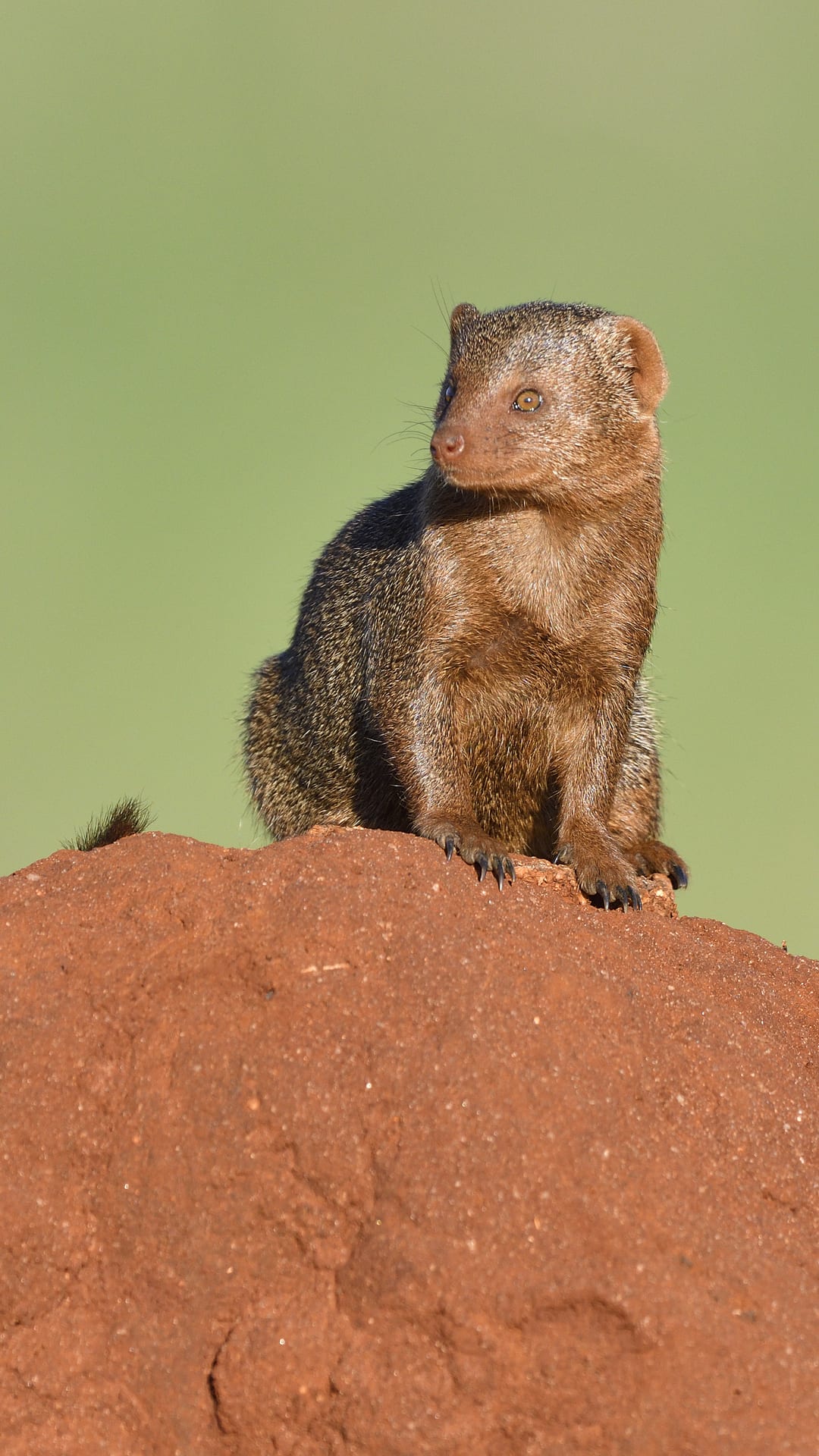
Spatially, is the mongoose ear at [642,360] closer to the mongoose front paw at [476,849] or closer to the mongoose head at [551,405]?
the mongoose head at [551,405]

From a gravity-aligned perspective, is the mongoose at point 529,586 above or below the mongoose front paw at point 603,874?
above

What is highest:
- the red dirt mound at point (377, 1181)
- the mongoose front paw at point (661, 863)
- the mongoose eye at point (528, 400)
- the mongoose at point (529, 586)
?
the mongoose eye at point (528, 400)

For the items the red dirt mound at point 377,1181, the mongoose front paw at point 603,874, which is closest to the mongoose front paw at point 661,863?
the mongoose front paw at point 603,874

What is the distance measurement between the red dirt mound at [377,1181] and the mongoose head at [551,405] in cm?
186

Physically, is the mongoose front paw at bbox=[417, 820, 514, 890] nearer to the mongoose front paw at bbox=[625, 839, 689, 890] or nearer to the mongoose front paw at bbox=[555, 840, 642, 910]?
the mongoose front paw at bbox=[555, 840, 642, 910]

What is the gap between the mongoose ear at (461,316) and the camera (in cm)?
610

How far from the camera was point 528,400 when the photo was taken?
18.4 feet

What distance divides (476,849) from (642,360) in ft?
7.92

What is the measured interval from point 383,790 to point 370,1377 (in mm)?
3422

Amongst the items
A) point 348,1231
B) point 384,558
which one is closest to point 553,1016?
point 348,1231

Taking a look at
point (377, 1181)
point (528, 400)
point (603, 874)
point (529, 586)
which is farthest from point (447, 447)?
point (377, 1181)

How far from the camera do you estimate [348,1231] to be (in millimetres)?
3467

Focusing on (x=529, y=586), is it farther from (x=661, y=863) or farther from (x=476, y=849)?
(x=661, y=863)

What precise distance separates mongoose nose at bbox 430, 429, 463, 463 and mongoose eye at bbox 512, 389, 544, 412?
1.38 ft
